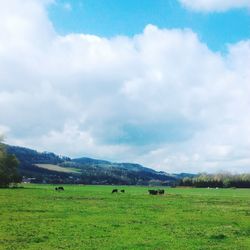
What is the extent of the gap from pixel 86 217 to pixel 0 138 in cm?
9199

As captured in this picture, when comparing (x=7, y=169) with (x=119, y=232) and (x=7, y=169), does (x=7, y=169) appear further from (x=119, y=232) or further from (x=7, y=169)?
(x=119, y=232)

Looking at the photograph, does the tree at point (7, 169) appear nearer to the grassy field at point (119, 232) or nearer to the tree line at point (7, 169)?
the tree line at point (7, 169)

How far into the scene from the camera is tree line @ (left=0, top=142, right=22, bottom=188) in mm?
123938

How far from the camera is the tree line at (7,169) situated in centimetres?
12394

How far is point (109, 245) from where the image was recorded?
25.1 meters

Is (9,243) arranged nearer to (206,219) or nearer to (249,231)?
(249,231)

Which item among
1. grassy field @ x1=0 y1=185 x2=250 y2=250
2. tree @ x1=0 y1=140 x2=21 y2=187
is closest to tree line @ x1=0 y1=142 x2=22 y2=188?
tree @ x1=0 y1=140 x2=21 y2=187

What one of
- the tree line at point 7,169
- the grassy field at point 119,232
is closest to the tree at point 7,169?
the tree line at point 7,169

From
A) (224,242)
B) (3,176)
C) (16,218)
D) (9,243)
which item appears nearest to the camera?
(9,243)

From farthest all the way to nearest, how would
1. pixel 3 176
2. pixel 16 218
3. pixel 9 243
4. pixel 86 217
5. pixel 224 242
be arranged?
pixel 3 176 < pixel 86 217 < pixel 16 218 < pixel 224 242 < pixel 9 243

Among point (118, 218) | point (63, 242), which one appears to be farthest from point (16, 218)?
point (63, 242)

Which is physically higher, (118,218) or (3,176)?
(3,176)

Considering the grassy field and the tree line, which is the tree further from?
the grassy field

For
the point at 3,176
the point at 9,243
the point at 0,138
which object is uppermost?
the point at 0,138
